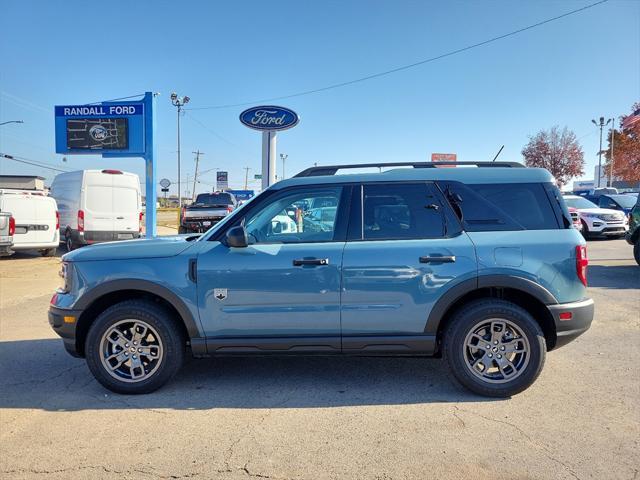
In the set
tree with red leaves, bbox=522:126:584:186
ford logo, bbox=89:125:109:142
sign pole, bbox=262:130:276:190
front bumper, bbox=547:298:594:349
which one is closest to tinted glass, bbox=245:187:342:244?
front bumper, bbox=547:298:594:349

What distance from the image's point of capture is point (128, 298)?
4.18 meters

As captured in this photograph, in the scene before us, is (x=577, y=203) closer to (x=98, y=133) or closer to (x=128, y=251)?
(x=98, y=133)

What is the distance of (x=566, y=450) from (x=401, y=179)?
2.35 m

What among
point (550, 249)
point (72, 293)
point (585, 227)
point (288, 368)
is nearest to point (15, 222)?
point (72, 293)

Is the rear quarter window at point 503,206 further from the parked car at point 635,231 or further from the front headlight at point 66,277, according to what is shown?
the parked car at point 635,231

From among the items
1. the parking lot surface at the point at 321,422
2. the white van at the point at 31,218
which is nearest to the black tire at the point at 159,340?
the parking lot surface at the point at 321,422

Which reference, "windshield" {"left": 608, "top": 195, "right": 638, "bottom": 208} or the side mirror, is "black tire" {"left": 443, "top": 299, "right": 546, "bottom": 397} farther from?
"windshield" {"left": 608, "top": 195, "right": 638, "bottom": 208}

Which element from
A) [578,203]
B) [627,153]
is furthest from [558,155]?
[578,203]

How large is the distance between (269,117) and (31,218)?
23.0 feet

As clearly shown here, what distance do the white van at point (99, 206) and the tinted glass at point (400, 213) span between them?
11.7 meters

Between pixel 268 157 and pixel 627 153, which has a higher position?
pixel 627 153

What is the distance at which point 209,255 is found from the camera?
157 inches

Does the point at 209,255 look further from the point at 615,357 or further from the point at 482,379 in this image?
the point at 615,357

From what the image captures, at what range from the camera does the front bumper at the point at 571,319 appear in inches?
154
